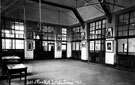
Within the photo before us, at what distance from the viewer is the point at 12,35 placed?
10.6 m

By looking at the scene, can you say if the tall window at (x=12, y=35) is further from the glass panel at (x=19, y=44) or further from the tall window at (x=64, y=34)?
the tall window at (x=64, y=34)

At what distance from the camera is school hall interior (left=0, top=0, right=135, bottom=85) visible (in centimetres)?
610

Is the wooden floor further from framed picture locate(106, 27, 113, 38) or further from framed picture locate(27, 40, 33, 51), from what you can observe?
framed picture locate(27, 40, 33, 51)

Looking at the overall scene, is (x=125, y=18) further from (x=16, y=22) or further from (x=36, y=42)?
(x=16, y=22)

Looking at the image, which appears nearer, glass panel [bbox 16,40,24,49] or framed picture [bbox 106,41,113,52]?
framed picture [bbox 106,41,113,52]

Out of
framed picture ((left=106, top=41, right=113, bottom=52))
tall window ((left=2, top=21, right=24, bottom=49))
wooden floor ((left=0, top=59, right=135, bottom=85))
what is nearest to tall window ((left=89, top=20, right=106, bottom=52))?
framed picture ((left=106, top=41, right=113, bottom=52))

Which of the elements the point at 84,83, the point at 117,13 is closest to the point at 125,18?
the point at 117,13

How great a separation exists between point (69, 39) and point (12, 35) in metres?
6.94

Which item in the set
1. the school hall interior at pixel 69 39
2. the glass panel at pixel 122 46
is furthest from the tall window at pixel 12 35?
the glass panel at pixel 122 46

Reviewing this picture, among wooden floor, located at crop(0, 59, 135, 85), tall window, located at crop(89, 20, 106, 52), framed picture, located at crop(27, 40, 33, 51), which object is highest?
tall window, located at crop(89, 20, 106, 52)

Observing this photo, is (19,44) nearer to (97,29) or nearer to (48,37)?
(48,37)

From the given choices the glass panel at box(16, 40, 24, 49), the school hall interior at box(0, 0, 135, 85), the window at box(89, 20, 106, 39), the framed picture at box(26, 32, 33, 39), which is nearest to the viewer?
the school hall interior at box(0, 0, 135, 85)

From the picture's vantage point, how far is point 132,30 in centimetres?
715

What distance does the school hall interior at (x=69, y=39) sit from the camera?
6102 mm
